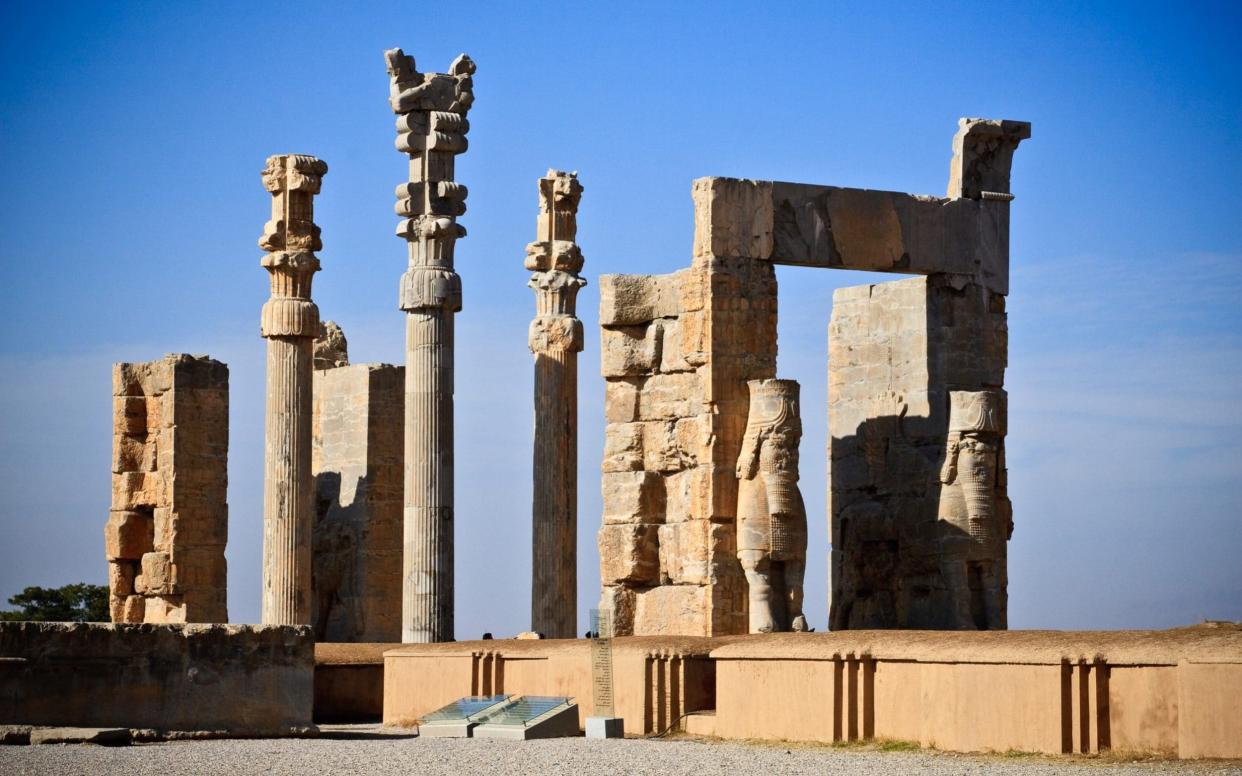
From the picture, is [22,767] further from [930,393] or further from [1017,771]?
[930,393]

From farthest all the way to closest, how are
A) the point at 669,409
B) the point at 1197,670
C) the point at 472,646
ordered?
the point at 669,409 → the point at 472,646 → the point at 1197,670

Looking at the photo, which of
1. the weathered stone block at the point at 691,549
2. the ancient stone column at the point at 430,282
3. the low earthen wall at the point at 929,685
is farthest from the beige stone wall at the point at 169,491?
the low earthen wall at the point at 929,685

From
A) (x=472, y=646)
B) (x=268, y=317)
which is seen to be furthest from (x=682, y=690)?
(x=268, y=317)

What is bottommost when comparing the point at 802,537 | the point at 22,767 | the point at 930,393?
the point at 22,767

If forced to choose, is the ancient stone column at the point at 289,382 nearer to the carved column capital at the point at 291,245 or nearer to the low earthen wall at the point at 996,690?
the carved column capital at the point at 291,245

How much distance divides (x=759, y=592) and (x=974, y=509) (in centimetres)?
280

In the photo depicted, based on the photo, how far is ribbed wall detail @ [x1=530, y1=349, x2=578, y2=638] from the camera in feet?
82.8

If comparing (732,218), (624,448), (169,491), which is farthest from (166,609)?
(732,218)

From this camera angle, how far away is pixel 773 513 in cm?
1997

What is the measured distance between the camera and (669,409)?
2142 centimetres

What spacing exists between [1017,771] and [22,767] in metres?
6.08

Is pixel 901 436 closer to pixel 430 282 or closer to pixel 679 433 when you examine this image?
→ pixel 679 433

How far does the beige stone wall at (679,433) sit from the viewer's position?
2059 centimetres

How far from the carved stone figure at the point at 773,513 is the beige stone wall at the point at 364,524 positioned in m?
7.19
